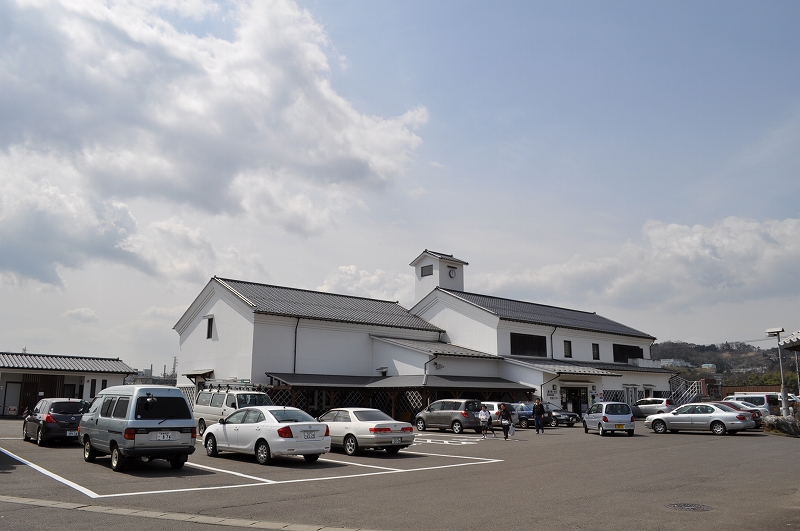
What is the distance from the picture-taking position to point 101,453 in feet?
50.8

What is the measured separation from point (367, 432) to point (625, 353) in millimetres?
41149

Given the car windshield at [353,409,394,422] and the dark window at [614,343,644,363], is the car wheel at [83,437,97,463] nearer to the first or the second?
the car windshield at [353,409,394,422]

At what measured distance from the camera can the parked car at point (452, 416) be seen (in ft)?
91.7

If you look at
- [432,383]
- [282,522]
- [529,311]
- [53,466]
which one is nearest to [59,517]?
[282,522]

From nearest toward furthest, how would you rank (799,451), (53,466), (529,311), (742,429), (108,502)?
(108,502), (53,466), (799,451), (742,429), (529,311)

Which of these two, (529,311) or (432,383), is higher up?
(529,311)

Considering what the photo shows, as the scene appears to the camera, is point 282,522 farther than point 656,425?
No

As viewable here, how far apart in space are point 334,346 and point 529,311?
1873cm

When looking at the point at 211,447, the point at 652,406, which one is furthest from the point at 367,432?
the point at 652,406

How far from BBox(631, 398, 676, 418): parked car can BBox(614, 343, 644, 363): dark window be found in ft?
33.2

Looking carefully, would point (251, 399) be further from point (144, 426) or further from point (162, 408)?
point (144, 426)

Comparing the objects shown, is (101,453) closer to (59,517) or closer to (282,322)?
(59,517)

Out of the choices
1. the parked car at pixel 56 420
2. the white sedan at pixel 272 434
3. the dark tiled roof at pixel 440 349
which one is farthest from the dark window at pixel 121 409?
the dark tiled roof at pixel 440 349

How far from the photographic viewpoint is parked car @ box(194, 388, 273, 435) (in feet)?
72.2
